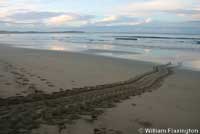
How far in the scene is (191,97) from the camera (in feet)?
28.3

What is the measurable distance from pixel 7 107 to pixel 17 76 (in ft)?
14.5

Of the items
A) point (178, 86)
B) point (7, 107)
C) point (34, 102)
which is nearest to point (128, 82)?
point (178, 86)

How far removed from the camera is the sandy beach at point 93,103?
5.67m

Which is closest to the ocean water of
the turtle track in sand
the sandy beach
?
the sandy beach

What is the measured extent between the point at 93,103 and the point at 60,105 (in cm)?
95

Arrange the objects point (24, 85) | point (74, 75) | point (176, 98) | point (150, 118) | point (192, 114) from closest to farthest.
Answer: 1. point (150, 118)
2. point (192, 114)
3. point (176, 98)
4. point (24, 85)
5. point (74, 75)

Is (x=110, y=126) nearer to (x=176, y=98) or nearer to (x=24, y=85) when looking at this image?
(x=176, y=98)

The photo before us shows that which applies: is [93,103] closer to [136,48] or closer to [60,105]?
[60,105]

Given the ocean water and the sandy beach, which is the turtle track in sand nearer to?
the sandy beach

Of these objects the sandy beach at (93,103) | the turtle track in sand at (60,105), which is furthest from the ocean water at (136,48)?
the turtle track in sand at (60,105)

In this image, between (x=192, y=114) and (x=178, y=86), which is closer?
(x=192, y=114)

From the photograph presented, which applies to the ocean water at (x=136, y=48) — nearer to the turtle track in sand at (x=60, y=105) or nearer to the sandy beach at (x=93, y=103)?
the sandy beach at (x=93, y=103)

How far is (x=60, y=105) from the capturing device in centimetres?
698

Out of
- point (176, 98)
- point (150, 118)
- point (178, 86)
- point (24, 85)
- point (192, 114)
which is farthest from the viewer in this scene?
point (178, 86)
